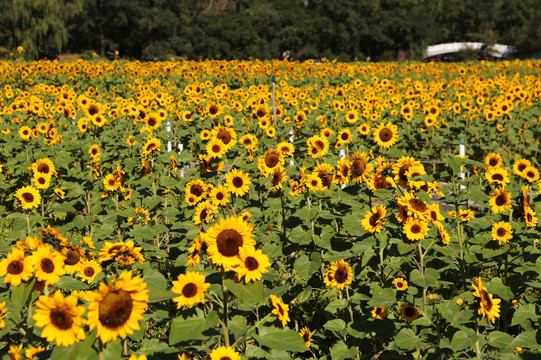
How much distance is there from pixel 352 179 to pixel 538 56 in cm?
6030

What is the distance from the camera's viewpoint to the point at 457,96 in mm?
14570

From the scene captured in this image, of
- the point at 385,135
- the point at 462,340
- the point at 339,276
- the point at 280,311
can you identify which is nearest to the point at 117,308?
the point at 280,311

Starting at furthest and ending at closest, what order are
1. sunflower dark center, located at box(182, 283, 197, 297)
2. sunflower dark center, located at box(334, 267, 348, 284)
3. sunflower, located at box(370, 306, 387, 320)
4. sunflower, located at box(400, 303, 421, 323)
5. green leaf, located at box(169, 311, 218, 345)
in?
sunflower dark center, located at box(334, 267, 348, 284), sunflower, located at box(370, 306, 387, 320), sunflower, located at box(400, 303, 421, 323), sunflower dark center, located at box(182, 283, 197, 297), green leaf, located at box(169, 311, 218, 345)

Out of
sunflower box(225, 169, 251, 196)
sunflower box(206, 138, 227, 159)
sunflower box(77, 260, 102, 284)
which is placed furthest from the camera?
sunflower box(206, 138, 227, 159)

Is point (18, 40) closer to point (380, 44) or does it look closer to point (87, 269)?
point (380, 44)

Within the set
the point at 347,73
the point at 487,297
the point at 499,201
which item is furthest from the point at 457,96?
the point at 487,297

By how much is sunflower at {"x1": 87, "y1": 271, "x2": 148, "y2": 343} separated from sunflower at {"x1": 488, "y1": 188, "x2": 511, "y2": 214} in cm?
381

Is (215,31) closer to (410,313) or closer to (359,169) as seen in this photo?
Result: (359,169)

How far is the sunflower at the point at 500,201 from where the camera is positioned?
182 inches

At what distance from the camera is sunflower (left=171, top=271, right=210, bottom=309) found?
7.87 ft

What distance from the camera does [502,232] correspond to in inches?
159

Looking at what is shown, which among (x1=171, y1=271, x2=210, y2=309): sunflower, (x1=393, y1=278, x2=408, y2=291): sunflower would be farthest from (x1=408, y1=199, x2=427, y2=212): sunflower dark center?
(x1=171, y1=271, x2=210, y2=309): sunflower

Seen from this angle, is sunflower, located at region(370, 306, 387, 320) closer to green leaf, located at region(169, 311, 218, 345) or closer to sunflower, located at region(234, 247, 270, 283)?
sunflower, located at region(234, 247, 270, 283)

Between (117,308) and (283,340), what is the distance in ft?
2.78
